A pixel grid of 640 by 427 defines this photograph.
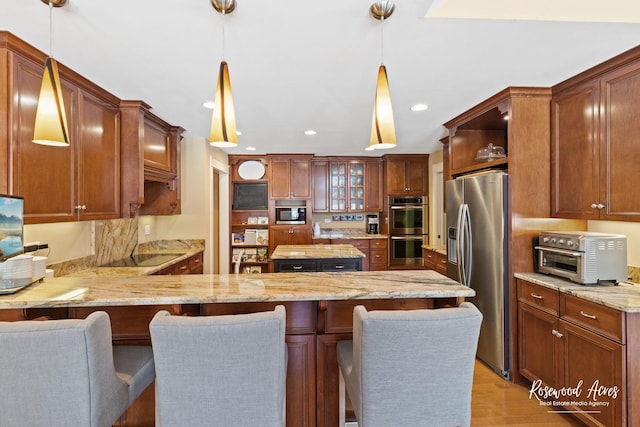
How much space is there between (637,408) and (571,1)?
208cm

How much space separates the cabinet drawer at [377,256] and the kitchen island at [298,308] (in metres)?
3.63

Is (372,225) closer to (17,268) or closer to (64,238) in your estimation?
(64,238)

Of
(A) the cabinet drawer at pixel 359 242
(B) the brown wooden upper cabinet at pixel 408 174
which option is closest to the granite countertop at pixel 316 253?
(A) the cabinet drawer at pixel 359 242

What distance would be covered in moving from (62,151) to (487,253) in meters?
3.23

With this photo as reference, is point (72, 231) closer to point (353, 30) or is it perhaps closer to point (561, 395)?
point (353, 30)

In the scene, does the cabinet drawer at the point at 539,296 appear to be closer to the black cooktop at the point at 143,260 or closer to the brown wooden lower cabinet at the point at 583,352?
the brown wooden lower cabinet at the point at 583,352

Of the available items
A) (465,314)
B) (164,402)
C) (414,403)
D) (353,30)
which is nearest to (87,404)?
(164,402)

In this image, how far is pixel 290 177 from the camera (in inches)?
212

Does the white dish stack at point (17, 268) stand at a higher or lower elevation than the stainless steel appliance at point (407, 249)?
higher

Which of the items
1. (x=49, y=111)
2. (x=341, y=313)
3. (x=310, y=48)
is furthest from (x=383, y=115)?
(x=49, y=111)

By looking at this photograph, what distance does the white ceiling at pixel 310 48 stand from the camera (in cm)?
147

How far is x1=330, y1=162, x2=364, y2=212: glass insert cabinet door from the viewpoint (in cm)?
567

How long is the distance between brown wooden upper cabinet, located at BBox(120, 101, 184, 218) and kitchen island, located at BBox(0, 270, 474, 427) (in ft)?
3.98

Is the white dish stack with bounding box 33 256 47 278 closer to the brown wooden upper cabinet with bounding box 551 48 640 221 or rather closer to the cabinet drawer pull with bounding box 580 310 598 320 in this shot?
the cabinet drawer pull with bounding box 580 310 598 320
